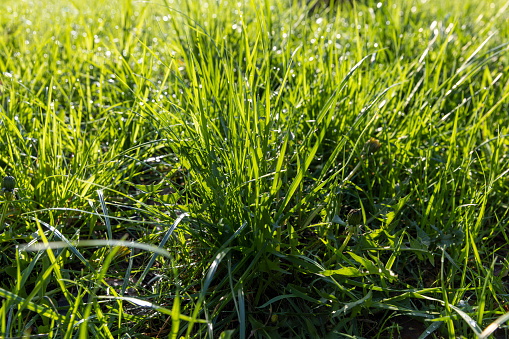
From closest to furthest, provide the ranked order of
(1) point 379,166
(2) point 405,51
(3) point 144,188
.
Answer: (3) point 144,188 → (1) point 379,166 → (2) point 405,51

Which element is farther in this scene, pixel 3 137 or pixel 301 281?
pixel 3 137

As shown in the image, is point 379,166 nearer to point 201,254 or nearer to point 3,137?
point 201,254

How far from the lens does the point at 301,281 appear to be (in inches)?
41.0

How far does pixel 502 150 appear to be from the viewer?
1.45m

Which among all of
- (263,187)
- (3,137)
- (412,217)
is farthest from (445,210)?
(3,137)

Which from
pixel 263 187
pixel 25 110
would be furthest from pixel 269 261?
pixel 25 110

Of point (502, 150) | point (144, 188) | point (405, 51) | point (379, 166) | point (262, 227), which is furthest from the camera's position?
point (405, 51)

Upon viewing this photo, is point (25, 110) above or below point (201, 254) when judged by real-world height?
above

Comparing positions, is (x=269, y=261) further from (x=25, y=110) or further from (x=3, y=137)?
(x=25, y=110)

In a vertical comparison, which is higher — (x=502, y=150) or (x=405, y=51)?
(x=405, y=51)

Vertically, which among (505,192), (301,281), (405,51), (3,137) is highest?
(405,51)

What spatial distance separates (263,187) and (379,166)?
1.50ft

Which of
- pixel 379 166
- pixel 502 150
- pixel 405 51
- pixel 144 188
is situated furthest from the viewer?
pixel 405 51

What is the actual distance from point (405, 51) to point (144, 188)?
1416 mm
